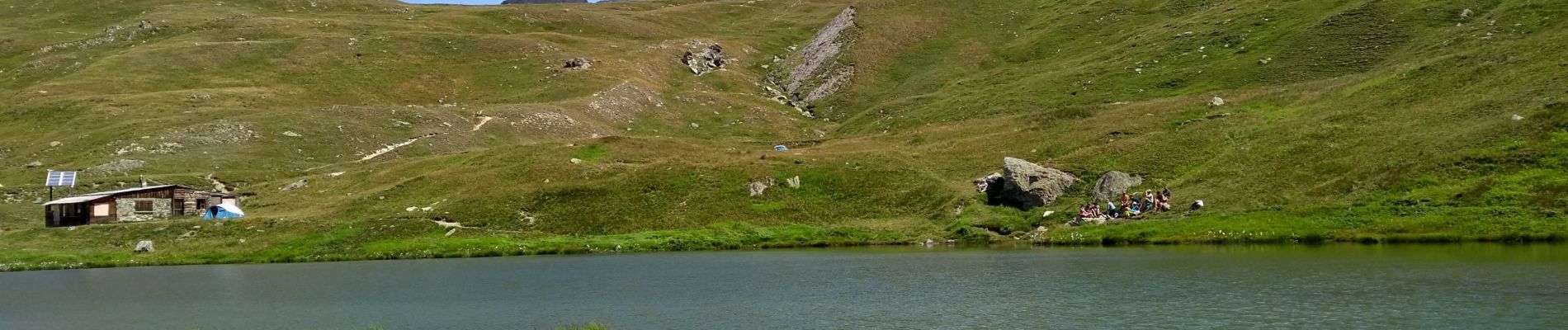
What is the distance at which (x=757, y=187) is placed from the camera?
81688mm

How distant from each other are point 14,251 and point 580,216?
35.5 m

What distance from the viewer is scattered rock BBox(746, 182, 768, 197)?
81131mm

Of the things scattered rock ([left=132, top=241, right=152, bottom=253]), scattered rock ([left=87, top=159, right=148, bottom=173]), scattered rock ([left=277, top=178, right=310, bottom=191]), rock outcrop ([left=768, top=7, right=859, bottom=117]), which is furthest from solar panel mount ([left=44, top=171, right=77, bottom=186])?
rock outcrop ([left=768, top=7, right=859, bottom=117])

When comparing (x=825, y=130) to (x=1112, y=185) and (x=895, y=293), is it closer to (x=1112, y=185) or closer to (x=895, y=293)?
(x=1112, y=185)

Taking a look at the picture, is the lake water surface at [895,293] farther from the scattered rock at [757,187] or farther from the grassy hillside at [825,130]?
the scattered rock at [757,187]

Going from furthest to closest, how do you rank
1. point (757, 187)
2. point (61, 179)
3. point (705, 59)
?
point (705, 59)
point (61, 179)
point (757, 187)

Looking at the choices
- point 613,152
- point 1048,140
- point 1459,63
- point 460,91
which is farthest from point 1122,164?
point 460,91

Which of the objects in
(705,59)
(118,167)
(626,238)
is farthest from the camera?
(705,59)

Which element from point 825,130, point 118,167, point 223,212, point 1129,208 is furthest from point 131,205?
point 825,130

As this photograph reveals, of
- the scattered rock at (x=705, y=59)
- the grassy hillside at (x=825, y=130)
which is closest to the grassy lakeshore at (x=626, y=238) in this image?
the grassy hillside at (x=825, y=130)

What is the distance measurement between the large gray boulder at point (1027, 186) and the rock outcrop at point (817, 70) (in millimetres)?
79667

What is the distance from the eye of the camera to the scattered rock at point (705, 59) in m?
173

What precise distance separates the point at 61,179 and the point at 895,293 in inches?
3138

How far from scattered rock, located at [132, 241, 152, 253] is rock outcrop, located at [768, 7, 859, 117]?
8887 cm
